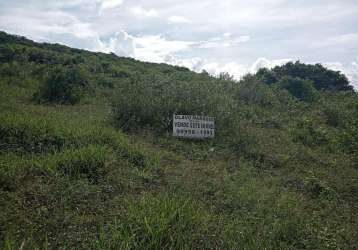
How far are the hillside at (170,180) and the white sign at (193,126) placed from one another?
183 millimetres

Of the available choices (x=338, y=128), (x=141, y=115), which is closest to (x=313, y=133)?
(x=338, y=128)

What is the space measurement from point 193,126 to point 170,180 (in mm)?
2722

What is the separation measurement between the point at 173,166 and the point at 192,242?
2.42 m

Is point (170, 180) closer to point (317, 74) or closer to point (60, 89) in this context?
point (60, 89)

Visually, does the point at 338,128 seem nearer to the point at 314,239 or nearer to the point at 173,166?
the point at 173,166

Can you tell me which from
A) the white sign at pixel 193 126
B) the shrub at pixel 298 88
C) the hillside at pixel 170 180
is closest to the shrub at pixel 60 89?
the hillside at pixel 170 180

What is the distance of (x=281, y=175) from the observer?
643 centimetres

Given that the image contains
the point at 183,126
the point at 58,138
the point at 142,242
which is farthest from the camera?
the point at 183,126

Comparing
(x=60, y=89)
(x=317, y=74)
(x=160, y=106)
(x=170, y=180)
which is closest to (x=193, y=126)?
(x=160, y=106)

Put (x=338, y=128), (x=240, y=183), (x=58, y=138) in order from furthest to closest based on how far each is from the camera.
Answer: (x=338, y=128)
(x=58, y=138)
(x=240, y=183)

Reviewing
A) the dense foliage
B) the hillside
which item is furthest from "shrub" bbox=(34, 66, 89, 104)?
the dense foliage

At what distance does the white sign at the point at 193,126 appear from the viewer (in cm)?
775

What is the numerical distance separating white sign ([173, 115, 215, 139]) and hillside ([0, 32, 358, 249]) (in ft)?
0.60

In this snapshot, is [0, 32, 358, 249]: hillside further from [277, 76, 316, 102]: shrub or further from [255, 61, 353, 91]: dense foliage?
[255, 61, 353, 91]: dense foliage
